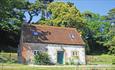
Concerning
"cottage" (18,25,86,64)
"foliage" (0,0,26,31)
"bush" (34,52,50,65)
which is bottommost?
"bush" (34,52,50,65)

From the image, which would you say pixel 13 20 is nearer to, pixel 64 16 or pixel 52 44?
pixel 64 16

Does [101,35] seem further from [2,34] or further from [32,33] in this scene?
[32,33]

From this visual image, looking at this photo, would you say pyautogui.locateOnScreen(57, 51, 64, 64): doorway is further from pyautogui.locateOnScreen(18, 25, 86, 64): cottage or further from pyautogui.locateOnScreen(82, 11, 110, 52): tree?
pyautogui.locateOnScreen(82, 11, 110, 52): tree

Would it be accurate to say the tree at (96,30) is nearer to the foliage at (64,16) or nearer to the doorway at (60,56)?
the foliage at (64,16)

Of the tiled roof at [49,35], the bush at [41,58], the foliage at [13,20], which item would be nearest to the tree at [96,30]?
the foliage at [13,20]

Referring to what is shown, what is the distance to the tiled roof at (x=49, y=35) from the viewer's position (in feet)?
176

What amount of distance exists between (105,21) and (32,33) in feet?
149

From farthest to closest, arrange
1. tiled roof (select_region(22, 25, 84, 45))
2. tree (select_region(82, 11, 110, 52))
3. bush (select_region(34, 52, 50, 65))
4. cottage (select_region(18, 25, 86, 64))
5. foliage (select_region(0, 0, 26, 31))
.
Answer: tree (select_region(82, 11, 110, 52)) → foliage (select_region(0, 0, 26, 31)) → tiled roof (select_region(22, 25, 84, 45)) → cottage (select_region(18, 25, 86, 64)) → bush (select_region(34, 52, 50, 65))

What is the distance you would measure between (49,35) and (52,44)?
218 cm

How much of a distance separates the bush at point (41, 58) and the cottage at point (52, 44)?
40.7 inches

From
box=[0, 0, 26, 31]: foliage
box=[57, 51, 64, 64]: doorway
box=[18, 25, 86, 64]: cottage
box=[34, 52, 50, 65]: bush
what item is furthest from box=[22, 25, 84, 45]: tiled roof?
box=[0, 0, 26, 31]: foliage

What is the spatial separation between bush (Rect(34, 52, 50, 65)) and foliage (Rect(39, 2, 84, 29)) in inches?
793

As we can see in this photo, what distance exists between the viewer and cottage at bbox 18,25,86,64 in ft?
173

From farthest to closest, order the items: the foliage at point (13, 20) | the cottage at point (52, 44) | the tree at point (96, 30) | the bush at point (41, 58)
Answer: the tree at point (96, 30) < the foliage at point (13, 20) < the cottage at point (52, 44) < the bush at point (41, 58)
